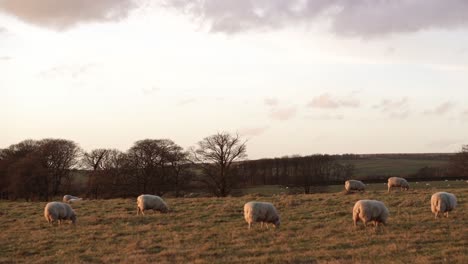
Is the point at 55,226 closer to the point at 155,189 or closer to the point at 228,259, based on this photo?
the point at 228,259

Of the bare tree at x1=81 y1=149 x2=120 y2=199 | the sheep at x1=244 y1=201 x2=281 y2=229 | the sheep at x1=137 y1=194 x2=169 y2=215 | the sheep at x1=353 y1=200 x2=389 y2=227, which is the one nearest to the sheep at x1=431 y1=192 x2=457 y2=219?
the sheep at x1=353 y1=200 x2=389 y2=227

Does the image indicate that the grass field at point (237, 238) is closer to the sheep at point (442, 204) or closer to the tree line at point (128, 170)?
the sheep at point (442, 204)

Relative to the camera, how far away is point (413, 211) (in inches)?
858

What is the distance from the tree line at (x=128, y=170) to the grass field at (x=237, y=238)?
28.1m

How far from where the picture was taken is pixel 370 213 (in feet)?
58.0

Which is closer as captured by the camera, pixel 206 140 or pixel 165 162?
pixel 206 140

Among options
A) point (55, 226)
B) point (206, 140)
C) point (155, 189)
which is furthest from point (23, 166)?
point (55, 226)

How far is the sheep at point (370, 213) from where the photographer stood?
17.7m

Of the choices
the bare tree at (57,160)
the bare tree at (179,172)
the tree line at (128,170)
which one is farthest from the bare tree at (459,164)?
the bare tree at (57,160)

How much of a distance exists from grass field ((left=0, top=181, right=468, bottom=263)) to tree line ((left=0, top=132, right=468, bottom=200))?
28.1 m

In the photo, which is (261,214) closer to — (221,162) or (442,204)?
(442,204)

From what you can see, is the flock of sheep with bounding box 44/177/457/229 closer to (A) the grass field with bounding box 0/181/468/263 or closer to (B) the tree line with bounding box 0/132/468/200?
(A) the grass field with bounding box 0/181/468/263

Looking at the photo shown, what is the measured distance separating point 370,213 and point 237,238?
208 inches

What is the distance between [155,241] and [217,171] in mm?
36158
